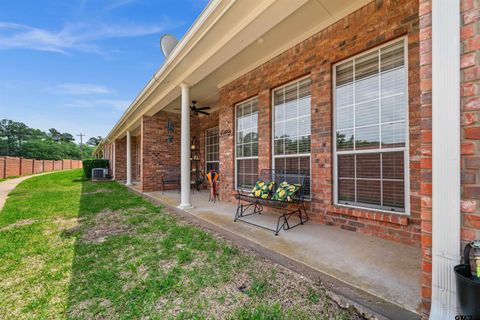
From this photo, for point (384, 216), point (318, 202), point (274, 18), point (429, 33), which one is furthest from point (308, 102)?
point (429, 33)

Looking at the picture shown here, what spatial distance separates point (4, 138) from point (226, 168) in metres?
57.7

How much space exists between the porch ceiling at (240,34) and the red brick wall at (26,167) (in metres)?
21.3

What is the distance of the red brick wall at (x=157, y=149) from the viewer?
24.5ft

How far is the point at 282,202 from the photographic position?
3182mm

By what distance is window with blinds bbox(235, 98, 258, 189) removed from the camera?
16.0ft

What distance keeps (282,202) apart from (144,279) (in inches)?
79.5

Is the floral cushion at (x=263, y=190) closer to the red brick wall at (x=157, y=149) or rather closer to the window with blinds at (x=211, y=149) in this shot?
the window with blinds at (x=211, y=149)

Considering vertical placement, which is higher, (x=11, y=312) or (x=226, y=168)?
(x=226, y=168)

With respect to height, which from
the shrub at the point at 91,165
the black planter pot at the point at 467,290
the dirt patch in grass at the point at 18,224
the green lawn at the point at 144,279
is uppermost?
the shrub at the point at 91,165

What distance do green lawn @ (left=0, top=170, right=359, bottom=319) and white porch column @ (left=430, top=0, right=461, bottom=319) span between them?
68 cm

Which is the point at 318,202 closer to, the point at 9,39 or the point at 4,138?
the point at 9,39

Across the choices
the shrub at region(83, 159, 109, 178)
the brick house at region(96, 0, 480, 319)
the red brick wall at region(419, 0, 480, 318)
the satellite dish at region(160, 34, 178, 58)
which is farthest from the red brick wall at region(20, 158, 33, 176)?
the red brick wall at region(419, 0, 480, 318)

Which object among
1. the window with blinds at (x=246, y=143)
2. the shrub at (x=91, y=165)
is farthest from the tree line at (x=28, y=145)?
the window with blinds at (x=246, y=143)

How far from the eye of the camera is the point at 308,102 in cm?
371
